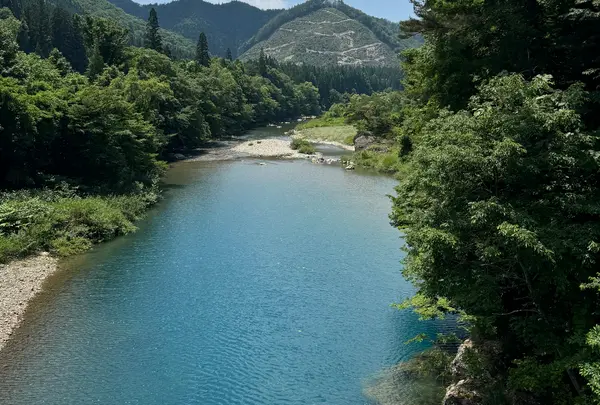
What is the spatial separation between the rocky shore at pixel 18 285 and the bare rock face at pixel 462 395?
16.9 meters

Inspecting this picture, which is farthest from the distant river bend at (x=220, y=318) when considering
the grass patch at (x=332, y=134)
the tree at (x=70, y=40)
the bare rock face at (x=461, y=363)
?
the tree at (x=70, y=40)

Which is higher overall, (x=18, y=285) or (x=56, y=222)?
(x=56, y=222)

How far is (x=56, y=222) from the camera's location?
32562 millimetres

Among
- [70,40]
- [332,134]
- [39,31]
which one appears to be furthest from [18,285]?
[39,31]

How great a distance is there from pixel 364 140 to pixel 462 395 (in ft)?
213

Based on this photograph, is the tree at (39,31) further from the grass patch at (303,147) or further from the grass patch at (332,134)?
the grass patch at (303,147)

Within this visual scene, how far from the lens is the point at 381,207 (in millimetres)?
44469

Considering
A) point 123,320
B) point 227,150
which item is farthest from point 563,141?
point 227,150

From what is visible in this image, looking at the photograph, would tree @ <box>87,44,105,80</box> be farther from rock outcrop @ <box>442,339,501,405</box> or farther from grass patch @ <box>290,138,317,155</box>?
rock outcrop @ <box>442,339,501,405</box>

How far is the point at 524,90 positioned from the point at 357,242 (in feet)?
70.5

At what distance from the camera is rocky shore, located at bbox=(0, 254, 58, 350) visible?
72.9 ft

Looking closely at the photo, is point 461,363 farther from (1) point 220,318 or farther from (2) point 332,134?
(2) point 332,134

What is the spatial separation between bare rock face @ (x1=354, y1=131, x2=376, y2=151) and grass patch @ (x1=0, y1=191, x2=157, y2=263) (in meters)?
44.7

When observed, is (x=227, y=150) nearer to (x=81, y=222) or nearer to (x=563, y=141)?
(x=81, y=222)
